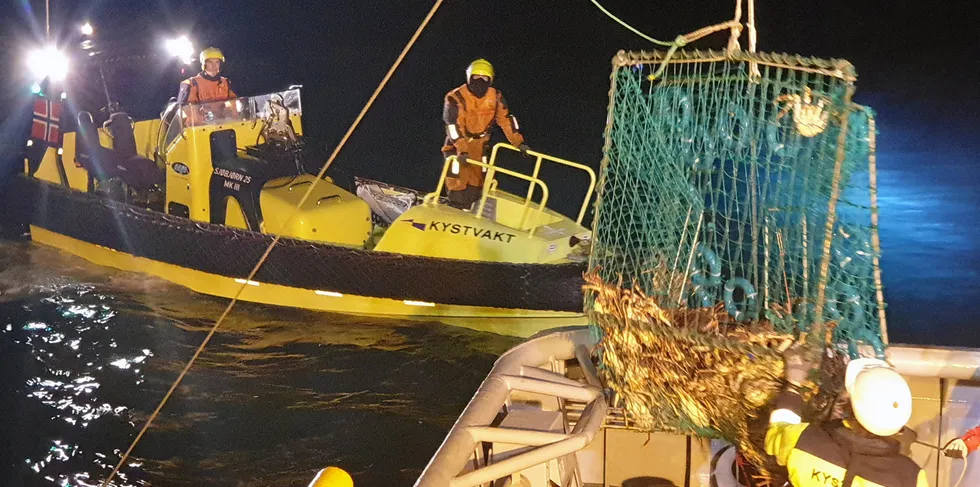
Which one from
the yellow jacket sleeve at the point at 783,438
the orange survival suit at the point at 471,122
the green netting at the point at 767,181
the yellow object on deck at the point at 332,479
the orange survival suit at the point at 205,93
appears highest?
the orange survival suit at the point at 205,93

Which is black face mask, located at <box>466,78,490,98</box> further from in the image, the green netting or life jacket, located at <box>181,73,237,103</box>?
the green netting

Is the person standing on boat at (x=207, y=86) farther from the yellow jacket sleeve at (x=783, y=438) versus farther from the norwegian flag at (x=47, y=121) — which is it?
the yellow jacket sleeve at (x=783, y=438)

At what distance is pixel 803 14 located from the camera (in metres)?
39.1

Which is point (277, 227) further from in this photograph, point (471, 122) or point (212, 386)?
point (471, 122)

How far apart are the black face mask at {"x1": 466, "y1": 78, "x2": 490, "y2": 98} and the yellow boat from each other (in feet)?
2.93

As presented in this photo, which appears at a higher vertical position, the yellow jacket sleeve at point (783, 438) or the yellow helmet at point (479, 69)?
the yellow helmet at point (479, 69)

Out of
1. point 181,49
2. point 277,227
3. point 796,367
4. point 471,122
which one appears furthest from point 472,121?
point 796,367

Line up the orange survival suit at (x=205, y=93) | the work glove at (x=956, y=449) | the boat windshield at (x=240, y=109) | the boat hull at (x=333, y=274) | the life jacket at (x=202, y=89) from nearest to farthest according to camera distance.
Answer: the work glove at (x=956, y=449) < the boat hull at (x=333, y=274) < the boat windshield at (x=240, y=109) < the orange survival suit at (x=205, y=93) < the life jacket at (x=202, y=89)

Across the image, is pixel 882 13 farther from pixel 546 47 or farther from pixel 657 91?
pixel 657 91

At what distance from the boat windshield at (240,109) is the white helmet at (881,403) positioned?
855cm

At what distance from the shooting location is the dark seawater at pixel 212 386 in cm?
633

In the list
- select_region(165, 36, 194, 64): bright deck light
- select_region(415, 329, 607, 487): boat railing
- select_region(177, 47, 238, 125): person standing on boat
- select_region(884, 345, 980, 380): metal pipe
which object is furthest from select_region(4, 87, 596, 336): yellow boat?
select_region(884, 345, 980, 380): metal pipe

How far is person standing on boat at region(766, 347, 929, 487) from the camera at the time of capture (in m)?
2.41

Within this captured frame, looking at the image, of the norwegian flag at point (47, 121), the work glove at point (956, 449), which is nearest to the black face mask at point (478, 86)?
the norwegian flag at point (47, 121)
